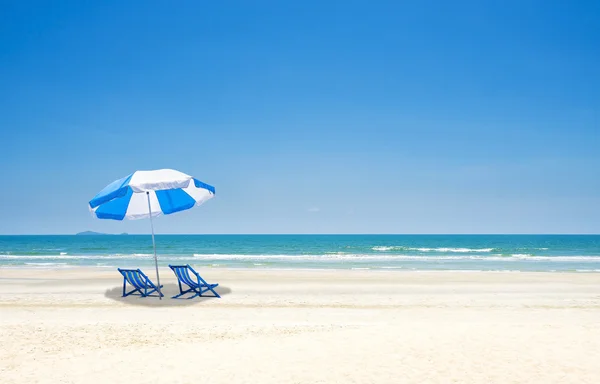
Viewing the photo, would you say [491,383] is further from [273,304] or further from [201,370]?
[273,304]

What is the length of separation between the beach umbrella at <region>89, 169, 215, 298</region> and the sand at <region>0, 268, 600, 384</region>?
2044 mm

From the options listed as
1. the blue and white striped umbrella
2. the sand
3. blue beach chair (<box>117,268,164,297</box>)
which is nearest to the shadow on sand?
the sand

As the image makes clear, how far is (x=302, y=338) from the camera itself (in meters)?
6.43

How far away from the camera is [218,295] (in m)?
10.4

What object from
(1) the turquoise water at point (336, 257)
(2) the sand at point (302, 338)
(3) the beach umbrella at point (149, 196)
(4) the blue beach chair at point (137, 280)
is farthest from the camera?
(1) the turquoise water at point (336, 257)

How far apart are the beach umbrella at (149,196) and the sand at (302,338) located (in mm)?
2044

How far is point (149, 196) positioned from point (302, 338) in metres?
5.79

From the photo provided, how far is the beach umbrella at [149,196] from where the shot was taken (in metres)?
8.76

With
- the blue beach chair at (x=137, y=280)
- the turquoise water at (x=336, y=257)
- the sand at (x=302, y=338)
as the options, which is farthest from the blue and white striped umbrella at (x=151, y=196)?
the turquoise water at (x=336, y=257)

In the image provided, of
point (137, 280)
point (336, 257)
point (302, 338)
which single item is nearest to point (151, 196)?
point (137, 280)

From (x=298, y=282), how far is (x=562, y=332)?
8.42m

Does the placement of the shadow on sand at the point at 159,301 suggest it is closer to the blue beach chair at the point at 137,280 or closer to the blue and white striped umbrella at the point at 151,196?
the blue beach chair at the point at 137,280

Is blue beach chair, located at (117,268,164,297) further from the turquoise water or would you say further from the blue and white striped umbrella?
the turquoise water

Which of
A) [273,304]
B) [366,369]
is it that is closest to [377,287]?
[273,304]
